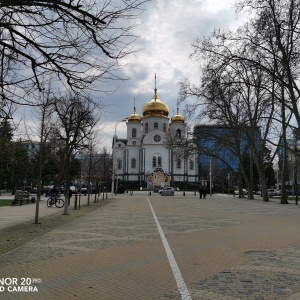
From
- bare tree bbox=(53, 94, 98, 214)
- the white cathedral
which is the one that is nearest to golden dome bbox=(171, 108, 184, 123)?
the white cathedral

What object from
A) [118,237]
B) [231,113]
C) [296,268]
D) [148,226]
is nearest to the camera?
[296,268]

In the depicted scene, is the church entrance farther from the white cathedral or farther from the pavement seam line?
the pavement seam line

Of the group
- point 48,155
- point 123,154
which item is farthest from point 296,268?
point 123,154

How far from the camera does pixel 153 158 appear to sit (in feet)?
310

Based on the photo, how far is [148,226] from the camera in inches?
606

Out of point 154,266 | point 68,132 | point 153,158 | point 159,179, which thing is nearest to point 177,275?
point 154,266

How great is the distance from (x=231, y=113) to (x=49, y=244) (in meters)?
34.5

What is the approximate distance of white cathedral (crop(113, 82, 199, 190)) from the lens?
9251 centimetres

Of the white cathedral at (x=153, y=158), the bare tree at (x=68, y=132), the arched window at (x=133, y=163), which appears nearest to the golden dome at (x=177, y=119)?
the white cathedral at (x=153, y=158)

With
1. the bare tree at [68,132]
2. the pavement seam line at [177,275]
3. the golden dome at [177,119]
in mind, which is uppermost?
the golden dome at [177,119]

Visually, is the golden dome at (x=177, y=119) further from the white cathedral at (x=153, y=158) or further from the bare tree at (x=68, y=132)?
the bare tree at (x=68, y=132)

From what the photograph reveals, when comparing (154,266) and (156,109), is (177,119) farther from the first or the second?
(154,266)

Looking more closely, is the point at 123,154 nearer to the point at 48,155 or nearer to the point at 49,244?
the point at 48,155

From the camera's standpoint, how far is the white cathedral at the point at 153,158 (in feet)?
303
